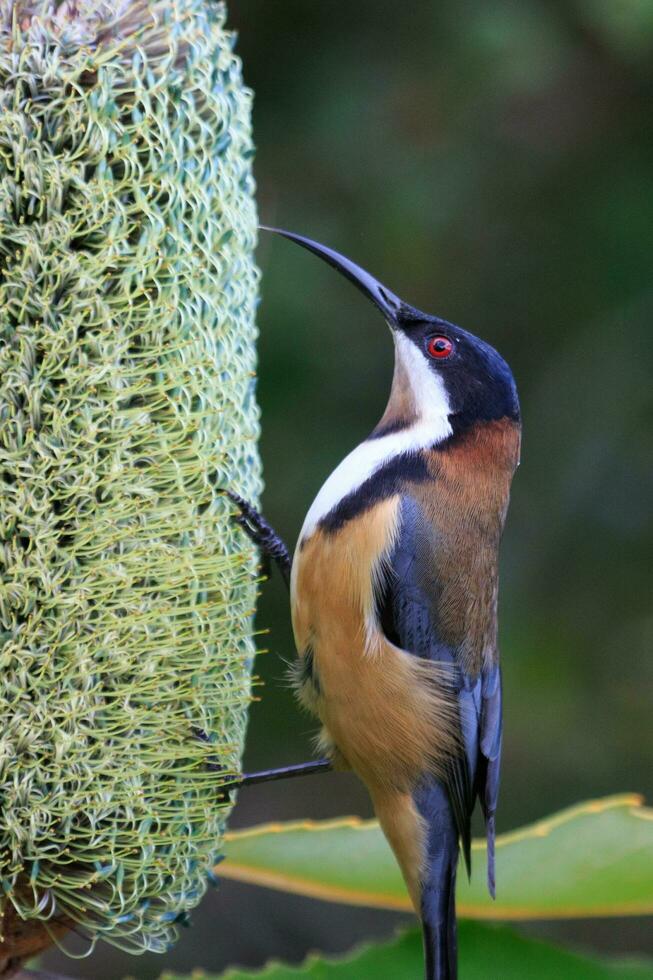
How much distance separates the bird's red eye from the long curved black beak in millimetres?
85

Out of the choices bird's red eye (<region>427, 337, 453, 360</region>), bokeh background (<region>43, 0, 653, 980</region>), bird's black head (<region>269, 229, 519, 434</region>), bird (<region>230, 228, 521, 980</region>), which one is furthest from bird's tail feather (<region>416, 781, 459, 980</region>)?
bokeh background (<region>43, 0, 653, 980</region>)

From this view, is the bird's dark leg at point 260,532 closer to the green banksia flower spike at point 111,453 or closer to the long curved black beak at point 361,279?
the green banksia flower spike at point 111,453

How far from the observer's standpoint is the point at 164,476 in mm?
2012

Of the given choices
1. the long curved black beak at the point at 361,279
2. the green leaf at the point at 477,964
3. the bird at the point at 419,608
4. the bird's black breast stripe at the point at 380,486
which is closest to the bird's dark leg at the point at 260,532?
the bird at the point at 419,608

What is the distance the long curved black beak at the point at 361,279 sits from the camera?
8.10 feet

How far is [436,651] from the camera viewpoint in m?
2.52

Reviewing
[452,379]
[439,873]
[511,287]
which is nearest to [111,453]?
[452,379]

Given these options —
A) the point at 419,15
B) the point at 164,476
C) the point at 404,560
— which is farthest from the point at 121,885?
the point at 419,15

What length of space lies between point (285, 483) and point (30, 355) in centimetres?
241

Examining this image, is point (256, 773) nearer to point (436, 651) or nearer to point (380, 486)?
point (436, 651)

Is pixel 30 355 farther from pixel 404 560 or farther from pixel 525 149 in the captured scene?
pixel 525 149

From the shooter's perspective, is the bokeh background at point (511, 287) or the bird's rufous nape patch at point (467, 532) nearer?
the bird's rufous nape patch at point (467, 532)

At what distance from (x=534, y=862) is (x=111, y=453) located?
2.90 ft

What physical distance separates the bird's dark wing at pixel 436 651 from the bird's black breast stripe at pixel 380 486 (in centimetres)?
4
